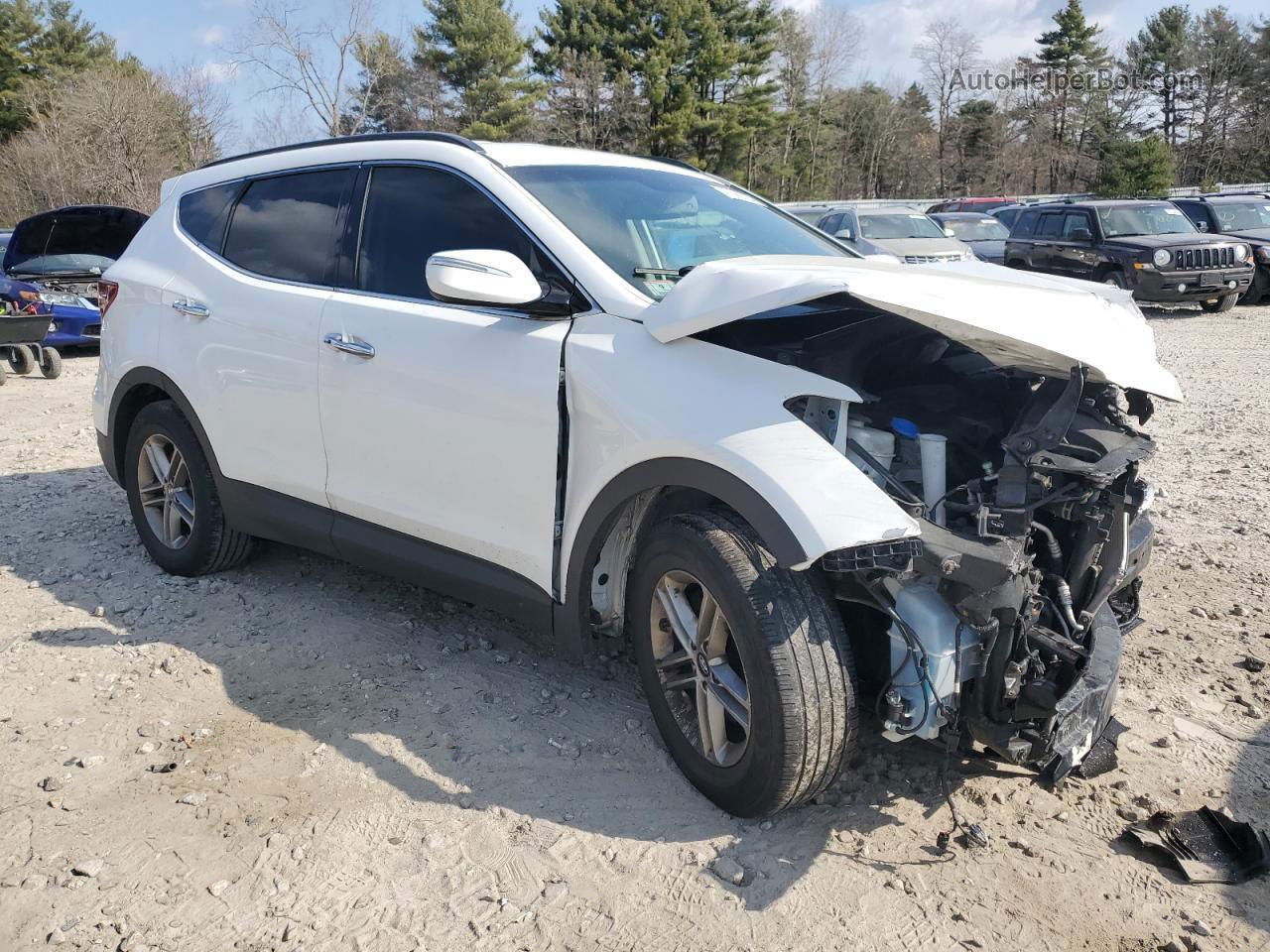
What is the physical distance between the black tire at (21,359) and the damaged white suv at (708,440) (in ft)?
27.8

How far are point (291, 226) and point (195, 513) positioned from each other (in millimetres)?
1433

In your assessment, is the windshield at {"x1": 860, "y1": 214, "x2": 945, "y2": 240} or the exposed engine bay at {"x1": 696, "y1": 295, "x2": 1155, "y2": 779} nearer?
the exposed engine bay at {"x1": 696, "y1": 295, "x2": 1155, "y2": 779}

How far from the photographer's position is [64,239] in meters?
12.3

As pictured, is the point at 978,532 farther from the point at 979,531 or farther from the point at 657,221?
the point at 657,221

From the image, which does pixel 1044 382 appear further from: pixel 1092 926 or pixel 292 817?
pixel 292 817

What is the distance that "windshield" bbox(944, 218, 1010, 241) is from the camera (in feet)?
68.0

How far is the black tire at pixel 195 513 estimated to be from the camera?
464cm

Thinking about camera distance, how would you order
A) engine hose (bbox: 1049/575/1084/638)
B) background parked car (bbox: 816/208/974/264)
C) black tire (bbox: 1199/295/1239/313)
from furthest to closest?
background parked car (bbox: 816/208/974/264) < black tire (bbox: 1199/295/1239/313) < engine hose (bbox: 1049/575/1084/638)

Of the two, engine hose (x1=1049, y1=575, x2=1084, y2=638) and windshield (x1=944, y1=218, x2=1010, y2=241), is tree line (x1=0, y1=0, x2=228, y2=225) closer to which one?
windshield (x1=944, y1=218, x2=1010, y2=241)

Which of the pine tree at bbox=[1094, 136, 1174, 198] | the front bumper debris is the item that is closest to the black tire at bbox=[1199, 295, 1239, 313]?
the front bumper debris

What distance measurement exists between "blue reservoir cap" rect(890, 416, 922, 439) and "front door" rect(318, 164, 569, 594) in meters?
1.01

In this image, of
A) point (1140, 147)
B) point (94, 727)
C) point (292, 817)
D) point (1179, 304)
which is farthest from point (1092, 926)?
point (1140, 147)

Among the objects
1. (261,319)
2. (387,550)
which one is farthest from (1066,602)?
(261,319)

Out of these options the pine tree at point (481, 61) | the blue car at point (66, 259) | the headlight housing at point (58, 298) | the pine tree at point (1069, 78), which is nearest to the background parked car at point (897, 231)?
the blue car at point (66, 259)
